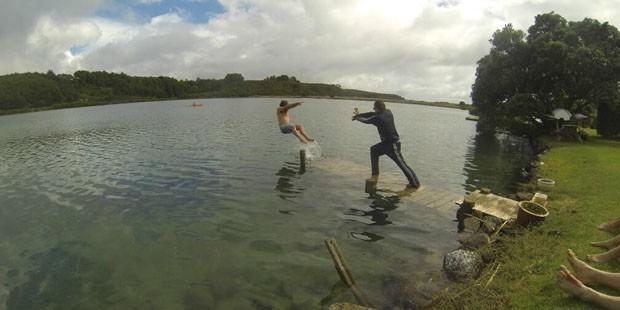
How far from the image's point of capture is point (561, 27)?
3462 centimetres

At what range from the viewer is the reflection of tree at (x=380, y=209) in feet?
44.8

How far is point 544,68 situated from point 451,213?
2866 cm

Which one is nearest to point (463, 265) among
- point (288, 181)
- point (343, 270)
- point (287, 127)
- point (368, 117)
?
point (343, 270)

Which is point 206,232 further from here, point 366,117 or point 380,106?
point 380,106

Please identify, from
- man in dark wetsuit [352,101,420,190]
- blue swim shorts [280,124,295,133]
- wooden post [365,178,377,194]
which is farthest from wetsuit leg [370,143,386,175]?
blue swim shorts [280,124,295,133]

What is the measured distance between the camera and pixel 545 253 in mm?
8375

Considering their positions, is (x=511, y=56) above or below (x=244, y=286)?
above

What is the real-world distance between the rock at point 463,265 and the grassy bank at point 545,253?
0.33m

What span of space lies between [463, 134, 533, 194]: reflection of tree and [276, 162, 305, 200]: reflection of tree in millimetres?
9460

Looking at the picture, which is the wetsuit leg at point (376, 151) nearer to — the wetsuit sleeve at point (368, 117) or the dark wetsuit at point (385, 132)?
the dark wetsuit at point (385, 132)

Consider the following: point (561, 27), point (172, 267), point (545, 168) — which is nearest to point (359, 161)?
point (545, 168)

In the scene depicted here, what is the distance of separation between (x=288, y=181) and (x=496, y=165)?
16764 millimetres

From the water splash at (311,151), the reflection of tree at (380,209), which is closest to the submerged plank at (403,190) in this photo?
the reflection of tree at (380,209)

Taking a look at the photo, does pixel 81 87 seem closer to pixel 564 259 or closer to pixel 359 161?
pixel 359 161
